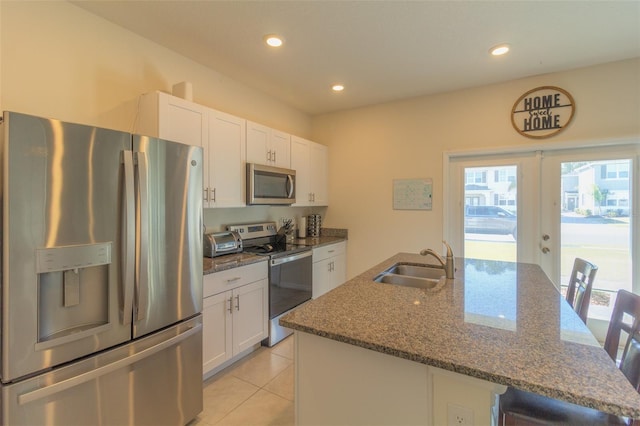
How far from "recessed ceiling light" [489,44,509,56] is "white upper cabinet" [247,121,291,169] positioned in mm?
2124

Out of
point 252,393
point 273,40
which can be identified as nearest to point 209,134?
point 273,40

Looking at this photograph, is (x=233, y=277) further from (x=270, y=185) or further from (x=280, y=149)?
(x=280, y=149)

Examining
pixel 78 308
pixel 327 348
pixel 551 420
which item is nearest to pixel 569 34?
pixel 551 420

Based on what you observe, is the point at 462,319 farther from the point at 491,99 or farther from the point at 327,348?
the point at 491,99

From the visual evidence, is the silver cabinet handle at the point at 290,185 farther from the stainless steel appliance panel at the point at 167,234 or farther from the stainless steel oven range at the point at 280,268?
the stainless steel appliance panel at the point at 167,234

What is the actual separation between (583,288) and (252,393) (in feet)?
7.54

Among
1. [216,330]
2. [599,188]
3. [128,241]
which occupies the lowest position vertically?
[216,330]

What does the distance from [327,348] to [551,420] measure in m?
0.85

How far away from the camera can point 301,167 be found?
376 centimetres

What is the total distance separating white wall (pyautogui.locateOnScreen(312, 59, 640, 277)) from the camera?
2.82m

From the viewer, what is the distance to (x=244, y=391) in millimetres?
2262

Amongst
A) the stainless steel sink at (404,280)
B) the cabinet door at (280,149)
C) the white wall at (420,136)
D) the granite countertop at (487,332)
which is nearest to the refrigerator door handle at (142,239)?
the granite countertop at (487,332)

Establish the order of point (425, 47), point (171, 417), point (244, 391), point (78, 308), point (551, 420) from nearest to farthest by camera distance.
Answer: point (551, 420), point (78, 308), point (171, 417), point (244, 391), point (425, 47)

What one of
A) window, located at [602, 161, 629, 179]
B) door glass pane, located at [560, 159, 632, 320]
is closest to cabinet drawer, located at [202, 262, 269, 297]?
door glass pane, located at [560, 159, 632, 320]
